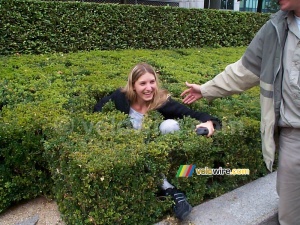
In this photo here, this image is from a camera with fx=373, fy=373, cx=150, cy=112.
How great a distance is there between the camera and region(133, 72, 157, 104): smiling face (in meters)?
3.64

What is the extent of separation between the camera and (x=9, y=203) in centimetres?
336

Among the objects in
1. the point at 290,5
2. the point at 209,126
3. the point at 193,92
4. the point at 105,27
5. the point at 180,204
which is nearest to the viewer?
the point at 290,5

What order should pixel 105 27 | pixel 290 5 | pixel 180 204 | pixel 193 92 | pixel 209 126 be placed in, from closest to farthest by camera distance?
pixel 290 5 → pixel 180 204 → pixel 209 126 → pixel 193 92 → pixel 105 27

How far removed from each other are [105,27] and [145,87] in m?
5.48

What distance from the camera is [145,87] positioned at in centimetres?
364

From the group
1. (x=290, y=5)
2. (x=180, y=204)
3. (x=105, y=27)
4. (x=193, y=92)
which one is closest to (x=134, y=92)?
(x=193, y=92)

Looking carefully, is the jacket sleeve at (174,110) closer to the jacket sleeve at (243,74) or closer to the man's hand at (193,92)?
the man's hand at (193,92)

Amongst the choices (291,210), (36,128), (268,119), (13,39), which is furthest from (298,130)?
(13,39)

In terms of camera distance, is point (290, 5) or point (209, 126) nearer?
point (290, 5)

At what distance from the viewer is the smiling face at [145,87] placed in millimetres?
3637

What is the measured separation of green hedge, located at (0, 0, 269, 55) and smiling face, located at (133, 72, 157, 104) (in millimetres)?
4766

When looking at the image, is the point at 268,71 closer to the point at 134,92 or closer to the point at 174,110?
the point at 174,110

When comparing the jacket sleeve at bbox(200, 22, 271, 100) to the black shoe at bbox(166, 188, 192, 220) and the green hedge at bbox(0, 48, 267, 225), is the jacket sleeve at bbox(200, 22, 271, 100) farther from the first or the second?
the black shoe at bbox(166, 188, 192, 220)

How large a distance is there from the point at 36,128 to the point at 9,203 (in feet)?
2.41
